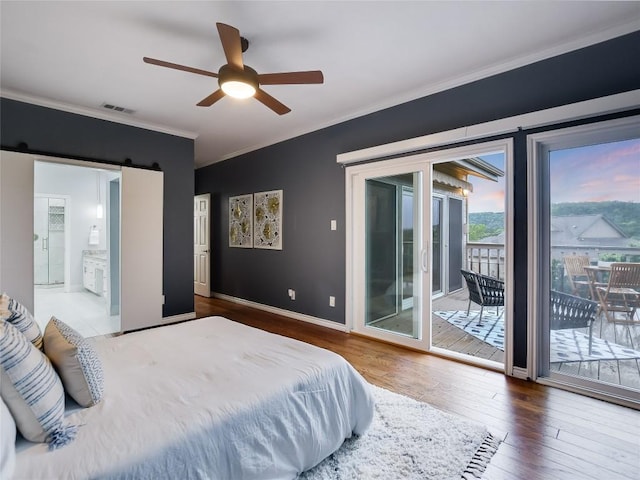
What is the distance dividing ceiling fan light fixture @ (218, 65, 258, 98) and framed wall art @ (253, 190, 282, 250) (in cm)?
255

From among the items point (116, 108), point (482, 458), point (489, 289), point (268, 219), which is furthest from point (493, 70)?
point (116, 108)

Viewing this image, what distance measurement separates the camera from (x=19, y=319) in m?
1.39

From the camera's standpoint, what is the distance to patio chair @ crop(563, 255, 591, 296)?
250cm

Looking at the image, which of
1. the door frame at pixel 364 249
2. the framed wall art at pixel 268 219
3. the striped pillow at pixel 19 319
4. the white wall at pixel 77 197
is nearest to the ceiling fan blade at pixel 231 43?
the striped pillow at pixel 19 319

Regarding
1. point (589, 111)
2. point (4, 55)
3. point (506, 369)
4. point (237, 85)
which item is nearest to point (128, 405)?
point (237, 85)

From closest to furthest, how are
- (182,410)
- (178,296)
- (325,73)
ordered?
(182,410) < (325,73) < (178,296)

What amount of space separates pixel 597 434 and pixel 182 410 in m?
2.38

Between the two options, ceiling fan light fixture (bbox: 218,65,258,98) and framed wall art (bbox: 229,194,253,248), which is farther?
framed wall art (bbox: 229,194,253,248)

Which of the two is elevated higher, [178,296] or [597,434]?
[178,296]

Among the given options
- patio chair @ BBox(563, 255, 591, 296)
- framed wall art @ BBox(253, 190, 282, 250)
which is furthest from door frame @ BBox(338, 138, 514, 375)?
A: framed wall art @ BBox(253, 190, 282, 250)

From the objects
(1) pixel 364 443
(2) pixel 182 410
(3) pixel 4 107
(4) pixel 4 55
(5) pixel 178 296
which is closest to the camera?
(2) pixel 182 410

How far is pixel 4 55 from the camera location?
103 inches

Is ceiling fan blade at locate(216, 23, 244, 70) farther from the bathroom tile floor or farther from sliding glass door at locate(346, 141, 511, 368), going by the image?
the bathroom tile floor

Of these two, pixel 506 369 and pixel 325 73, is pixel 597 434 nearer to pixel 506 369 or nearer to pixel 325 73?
pixel 506 369
